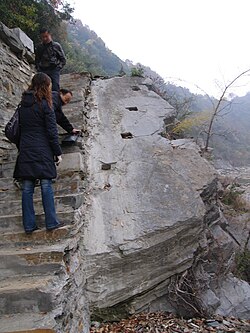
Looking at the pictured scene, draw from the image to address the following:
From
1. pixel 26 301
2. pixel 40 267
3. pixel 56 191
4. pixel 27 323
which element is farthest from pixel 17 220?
pixel 27 323

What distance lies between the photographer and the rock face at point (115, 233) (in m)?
2.49

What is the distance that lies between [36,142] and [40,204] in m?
0.85

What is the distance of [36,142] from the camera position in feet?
9.70

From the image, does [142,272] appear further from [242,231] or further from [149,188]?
[242,231]

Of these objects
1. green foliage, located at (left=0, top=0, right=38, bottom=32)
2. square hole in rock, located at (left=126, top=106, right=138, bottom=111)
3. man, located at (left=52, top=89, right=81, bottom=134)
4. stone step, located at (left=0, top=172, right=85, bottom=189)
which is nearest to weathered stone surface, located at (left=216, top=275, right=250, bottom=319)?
stone step, located at (left=0, top=172, right=85, bottom=189)

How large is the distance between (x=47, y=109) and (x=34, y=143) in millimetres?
362

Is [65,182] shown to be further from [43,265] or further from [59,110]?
[43,265]

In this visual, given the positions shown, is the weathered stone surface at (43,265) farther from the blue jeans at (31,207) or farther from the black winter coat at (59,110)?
the black winter coat at (59,110)

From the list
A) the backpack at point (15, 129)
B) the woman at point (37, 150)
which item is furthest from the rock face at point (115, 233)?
the backpack at point (15, 129)

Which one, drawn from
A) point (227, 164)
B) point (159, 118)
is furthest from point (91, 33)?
point (159, 118)

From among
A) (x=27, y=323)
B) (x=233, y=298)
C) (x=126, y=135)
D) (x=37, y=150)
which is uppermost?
(x=37, y=150)

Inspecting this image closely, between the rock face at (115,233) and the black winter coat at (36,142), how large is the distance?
53 centimetres

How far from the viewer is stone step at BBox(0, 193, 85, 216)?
3311 millimetres

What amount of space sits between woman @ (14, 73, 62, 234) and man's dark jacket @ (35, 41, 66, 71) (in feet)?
8.03
